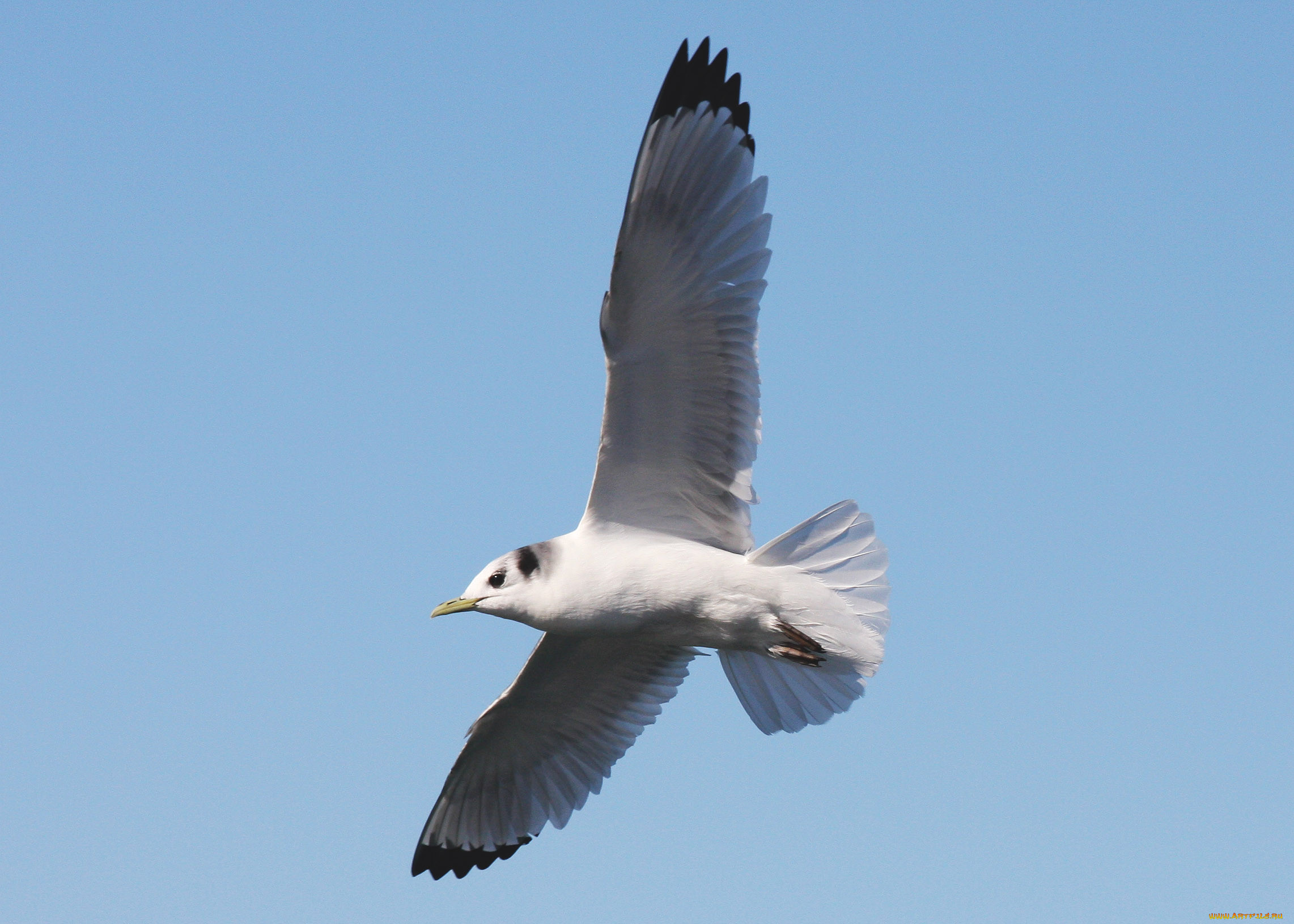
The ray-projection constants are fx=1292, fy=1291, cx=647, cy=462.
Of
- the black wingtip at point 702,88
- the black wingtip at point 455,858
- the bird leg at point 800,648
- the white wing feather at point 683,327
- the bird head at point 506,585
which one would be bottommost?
the black wingtip at point 455,858

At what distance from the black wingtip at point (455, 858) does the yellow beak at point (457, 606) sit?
207 cm

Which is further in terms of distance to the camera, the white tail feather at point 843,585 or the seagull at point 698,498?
the white tail feather at point 843,585

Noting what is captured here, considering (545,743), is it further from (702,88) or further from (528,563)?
(702,88)

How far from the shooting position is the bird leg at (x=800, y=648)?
5762 millimetres

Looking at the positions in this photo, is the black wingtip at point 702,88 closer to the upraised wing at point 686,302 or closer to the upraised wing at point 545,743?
the upraised wing at point 686,302

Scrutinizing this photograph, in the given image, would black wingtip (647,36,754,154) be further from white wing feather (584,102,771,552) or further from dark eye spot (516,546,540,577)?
dark eye spot (516,546,540,577)

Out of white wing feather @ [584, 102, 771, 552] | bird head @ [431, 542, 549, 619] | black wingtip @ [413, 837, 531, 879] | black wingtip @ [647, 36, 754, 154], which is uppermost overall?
black wingtip @ [647, 36, 754, 154]

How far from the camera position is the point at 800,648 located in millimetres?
5781

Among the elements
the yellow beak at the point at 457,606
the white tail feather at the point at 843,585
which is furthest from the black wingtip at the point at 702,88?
the yellow beak at the point at 457,606

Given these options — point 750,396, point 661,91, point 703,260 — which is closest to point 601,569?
point 750,396

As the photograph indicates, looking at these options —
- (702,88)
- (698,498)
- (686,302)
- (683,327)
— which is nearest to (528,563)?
(698,498)

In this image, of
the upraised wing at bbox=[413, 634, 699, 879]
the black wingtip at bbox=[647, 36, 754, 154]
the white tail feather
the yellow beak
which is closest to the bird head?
the yellow beak

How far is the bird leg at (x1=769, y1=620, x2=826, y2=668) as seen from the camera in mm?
5762

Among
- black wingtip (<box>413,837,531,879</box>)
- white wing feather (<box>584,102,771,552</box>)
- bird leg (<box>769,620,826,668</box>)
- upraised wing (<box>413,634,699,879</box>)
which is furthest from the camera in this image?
black wingtip (<box>413,837,531,879</box>)
